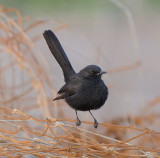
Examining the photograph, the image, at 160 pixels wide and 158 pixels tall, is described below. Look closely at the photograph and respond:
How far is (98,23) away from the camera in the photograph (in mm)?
16062

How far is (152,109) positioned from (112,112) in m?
0.79

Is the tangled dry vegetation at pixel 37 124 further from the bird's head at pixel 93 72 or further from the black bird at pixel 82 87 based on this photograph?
the bird's head at pixel 93 72

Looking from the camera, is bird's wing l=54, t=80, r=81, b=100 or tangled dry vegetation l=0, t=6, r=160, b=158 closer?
tangled dry vegetation l=0, t=6, r=160, b=158

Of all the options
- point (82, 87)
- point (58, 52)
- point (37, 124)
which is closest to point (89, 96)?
point (82, 87)

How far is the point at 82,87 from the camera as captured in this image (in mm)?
4684

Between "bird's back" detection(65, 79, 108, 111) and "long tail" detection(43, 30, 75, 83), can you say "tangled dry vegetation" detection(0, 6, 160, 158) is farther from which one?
"bird's back" detection(65, 79, 108, 111)

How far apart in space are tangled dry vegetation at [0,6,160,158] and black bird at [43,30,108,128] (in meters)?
0.20

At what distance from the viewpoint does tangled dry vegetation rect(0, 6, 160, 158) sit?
10.4 ft

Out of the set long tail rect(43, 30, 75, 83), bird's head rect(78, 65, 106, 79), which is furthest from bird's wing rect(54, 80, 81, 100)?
long tail rect(43, 30, 75, 83)

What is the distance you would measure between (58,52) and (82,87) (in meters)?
0.62

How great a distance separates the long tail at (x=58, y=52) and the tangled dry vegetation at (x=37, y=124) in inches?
6.0

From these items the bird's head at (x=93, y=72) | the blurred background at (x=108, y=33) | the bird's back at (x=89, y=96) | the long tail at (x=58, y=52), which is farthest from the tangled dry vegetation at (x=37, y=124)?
the blurred background at (x=108, y=33)

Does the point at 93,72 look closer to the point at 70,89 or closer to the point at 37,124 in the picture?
the point at 70,89

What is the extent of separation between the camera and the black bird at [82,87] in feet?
14.8
